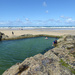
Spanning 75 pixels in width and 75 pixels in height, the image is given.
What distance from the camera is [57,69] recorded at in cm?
599

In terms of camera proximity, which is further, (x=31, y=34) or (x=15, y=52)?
(x=31, y=34)

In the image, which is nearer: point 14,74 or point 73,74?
point 14,74

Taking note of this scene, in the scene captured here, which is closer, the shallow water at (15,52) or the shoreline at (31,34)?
the shallow water at (15,52)

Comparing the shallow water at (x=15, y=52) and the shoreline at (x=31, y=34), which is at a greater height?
the shoreline at (x=31, y=34)

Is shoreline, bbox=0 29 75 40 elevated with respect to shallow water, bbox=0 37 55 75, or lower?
elevated

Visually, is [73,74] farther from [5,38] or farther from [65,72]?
[5,38]

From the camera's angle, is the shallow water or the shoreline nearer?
the shallow water

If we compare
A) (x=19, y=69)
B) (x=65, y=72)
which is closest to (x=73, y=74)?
(x=65, y=72)

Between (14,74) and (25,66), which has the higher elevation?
(25,66)

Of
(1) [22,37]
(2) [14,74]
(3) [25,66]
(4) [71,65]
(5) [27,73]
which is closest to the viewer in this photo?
(5) [27,73]

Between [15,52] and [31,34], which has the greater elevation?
[31,34]

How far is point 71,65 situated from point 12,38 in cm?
2896

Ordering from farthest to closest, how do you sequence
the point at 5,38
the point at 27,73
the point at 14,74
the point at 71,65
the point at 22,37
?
the point at 22,37 < the point at 5,38 < the point at 71,65 < the point at 14,74 < the point at 27,73

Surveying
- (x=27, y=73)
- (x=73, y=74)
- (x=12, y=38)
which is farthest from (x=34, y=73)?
(x=12, y=38)
